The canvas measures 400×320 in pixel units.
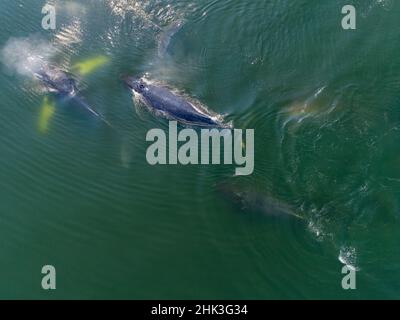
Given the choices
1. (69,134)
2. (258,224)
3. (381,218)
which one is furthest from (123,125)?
(381,218)

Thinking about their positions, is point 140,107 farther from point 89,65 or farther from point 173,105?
point 89,65

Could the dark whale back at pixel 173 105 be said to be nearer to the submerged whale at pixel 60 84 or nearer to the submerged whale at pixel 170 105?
the submerged whale at pixel 170 105

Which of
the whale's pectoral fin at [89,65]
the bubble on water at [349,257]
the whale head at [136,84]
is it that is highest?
the whale's pectoral fin at [89,65]

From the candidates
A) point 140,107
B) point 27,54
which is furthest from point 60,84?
point 140,107

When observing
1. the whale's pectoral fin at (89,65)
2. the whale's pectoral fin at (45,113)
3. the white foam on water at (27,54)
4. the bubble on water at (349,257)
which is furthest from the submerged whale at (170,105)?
the bubble on water at (349,257)

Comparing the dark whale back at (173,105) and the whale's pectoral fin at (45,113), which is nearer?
the dark whale back at (173,105)
